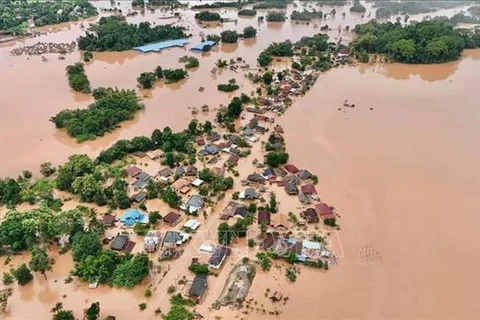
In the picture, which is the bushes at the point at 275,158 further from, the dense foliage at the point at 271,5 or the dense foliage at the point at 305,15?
the dense foliage at the point at 271,5

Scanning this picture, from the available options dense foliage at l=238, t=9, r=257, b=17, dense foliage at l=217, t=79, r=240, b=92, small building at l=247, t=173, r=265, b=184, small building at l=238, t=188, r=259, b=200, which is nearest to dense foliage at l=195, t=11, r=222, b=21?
dense foliage at l=238, t=9, r=257, b=17

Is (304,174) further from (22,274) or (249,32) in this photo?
(249,32)

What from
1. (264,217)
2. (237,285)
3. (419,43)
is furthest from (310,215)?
(419,43)

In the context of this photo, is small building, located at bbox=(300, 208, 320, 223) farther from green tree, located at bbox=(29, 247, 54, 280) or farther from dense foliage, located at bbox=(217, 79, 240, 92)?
dense foliage, located at bbox=(217, 79, 240, 92)

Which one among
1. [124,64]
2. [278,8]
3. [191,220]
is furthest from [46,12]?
[191,220]

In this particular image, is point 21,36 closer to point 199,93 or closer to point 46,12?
point 46,12

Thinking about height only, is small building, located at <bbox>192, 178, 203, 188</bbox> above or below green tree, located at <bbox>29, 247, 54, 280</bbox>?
above

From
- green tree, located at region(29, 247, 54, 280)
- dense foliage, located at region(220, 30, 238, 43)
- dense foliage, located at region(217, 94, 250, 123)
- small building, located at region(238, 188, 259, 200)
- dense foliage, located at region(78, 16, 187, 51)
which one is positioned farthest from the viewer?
dense foliage, located at region(220, 30, 238, 43)

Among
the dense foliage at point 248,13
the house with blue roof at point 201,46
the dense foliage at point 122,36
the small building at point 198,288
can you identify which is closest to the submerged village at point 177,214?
the small building at point 198,288
